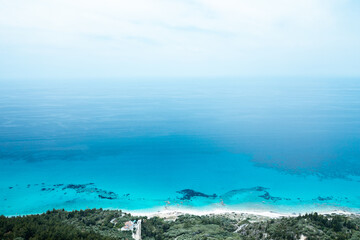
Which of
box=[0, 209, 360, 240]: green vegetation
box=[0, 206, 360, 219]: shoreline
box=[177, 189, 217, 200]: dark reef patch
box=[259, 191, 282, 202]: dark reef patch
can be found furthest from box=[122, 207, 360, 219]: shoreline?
box=[259, 191, 282, 202]: dark reef patch

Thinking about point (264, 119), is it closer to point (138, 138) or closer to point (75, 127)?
point (138, 138)

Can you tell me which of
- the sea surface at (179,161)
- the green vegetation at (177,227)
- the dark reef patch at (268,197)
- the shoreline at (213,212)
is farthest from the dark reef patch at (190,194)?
the green vegetation at (177,227)

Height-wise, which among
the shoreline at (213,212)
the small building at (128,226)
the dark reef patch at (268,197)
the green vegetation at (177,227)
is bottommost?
the shoreline at (213,212)

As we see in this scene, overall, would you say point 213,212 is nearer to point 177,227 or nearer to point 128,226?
point 177,227

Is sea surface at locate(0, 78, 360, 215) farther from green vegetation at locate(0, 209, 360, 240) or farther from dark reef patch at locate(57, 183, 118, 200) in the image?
green vegetation at locate(0, 209, 360, 240)

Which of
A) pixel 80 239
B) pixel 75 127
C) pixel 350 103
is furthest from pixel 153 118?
pixel 350 103

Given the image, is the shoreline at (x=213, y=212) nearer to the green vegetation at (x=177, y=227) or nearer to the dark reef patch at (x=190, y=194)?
the green vegetation at (x=177, y=227)
